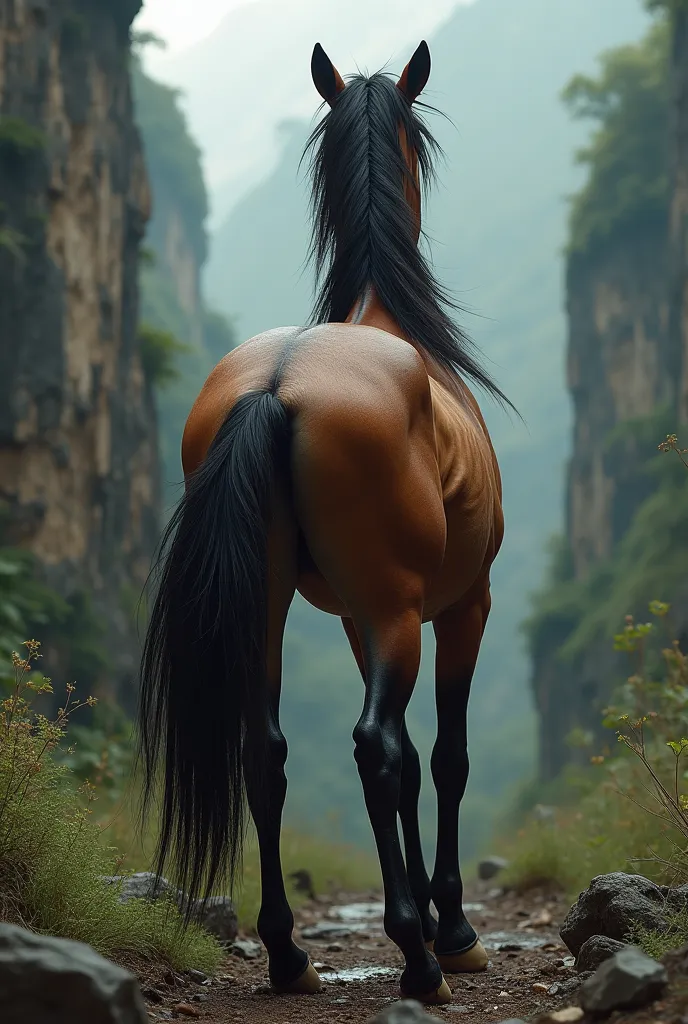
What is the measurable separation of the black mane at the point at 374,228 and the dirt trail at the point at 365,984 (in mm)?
2167

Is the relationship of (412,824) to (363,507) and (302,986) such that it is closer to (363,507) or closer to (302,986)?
(302,986)

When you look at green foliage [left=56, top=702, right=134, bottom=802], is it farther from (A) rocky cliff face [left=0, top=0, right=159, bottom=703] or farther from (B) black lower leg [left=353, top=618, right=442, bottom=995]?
(B) black lower leg [left=353, top=618, right=442, bottom=995]

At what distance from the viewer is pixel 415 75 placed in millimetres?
4629

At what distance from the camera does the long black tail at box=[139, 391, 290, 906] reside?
11.2 feet

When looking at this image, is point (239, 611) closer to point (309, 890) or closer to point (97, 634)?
point (309, 890)

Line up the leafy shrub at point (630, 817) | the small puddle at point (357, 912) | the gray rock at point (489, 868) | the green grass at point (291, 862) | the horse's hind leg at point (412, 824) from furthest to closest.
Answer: the gray rock at point (489, 868) → the small puddle at point (357, 912) → the green grass at point (291, 862) → the leafy shrub at point (630, 817) → the horse's hind leg at point (412, 824)

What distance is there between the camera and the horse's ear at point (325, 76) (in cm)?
466

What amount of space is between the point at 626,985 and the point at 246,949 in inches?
108

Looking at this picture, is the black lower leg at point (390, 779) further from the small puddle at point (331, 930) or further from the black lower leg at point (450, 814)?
the small puddle at point (331, 930)

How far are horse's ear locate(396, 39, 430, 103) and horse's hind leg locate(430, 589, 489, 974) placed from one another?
2058mm

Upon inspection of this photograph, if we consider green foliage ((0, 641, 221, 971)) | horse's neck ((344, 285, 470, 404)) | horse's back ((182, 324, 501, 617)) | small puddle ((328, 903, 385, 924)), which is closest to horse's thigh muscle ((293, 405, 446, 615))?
horse's back ((182, 324, 501, 617))

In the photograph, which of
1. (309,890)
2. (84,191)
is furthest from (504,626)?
(309,890)

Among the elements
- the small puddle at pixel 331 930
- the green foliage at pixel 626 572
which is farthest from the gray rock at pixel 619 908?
the green foliage at pixel 626 572

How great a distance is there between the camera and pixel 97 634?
49.1 ft
